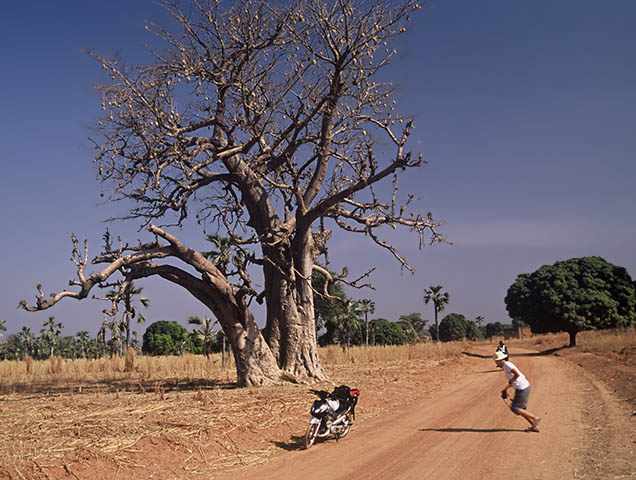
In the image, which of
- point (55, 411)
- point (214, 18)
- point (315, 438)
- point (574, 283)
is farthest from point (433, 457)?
point (574, 283)

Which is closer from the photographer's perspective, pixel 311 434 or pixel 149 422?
pixel 311 434

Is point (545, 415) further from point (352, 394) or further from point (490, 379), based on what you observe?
point (490, 379)

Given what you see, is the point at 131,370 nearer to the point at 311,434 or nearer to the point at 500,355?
the point at 311,434

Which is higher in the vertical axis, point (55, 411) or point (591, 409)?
point (55, 411)

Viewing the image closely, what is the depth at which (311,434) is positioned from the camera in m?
8.32

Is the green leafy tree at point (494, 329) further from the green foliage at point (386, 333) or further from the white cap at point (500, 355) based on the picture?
the white cap at point (500, 355)

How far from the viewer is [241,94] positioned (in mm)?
13508

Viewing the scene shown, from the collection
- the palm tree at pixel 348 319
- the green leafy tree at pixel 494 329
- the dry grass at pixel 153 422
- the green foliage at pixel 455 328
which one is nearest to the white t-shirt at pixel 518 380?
the dry grass at pixel 153 422

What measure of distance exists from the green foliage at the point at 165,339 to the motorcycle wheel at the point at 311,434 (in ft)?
177

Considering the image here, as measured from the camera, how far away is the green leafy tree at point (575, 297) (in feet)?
112

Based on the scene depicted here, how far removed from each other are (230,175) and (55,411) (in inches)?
302

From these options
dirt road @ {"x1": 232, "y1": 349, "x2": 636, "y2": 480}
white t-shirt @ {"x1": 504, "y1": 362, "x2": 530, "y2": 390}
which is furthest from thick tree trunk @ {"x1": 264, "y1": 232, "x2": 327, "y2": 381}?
white t-shirt @ {"x1": 504, "y1": 362, "x2": 530, "y2": 390}

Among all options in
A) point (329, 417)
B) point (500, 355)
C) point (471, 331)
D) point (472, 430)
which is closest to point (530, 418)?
point (472, 430)

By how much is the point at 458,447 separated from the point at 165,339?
59.0m
